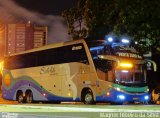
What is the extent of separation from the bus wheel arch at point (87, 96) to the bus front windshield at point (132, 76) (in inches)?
64.6

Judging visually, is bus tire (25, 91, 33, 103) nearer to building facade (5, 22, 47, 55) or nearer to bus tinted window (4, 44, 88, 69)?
bus tinted window (4, 44, 88, 69)

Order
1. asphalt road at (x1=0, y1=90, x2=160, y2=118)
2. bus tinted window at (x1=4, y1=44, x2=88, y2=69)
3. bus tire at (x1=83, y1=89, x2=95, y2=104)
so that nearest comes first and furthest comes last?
asphalt road at (x1=0, y1=90, x2=160, y2=118), bus tire at (x1=83, y1=89, x2=95, y2=104), bus tinted window at (x1=4, y1=44, x2=88, y2=69)

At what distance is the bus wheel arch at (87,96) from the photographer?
2267cm

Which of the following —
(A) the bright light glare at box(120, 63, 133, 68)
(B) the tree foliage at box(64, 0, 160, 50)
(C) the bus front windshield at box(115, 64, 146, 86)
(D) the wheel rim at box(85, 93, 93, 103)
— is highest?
(B) the tree foliage at box(64, 0, 160, 50)

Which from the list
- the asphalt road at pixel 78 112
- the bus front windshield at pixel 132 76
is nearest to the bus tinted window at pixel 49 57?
the bus front windshield at pixel 132 76

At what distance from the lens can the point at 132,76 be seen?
22.5 m

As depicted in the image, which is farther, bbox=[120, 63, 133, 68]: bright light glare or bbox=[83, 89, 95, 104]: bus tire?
bbox=[83, 89, 95, 104]: bus tire

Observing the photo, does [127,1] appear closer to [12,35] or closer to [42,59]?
[42,59]

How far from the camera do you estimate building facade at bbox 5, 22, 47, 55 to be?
53.4 m

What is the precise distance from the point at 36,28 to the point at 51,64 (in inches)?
1224

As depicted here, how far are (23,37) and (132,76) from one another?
35547 mm

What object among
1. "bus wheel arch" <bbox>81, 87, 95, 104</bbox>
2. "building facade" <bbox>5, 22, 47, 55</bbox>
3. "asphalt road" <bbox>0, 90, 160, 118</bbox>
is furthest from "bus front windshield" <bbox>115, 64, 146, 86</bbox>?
"building facade" <bbox>5, 22, 47, 55</bbox>

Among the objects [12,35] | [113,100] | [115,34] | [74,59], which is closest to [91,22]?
[115,34]

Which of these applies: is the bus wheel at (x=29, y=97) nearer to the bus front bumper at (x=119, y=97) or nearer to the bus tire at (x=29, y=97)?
the bus tire at (x=29, y=97)
